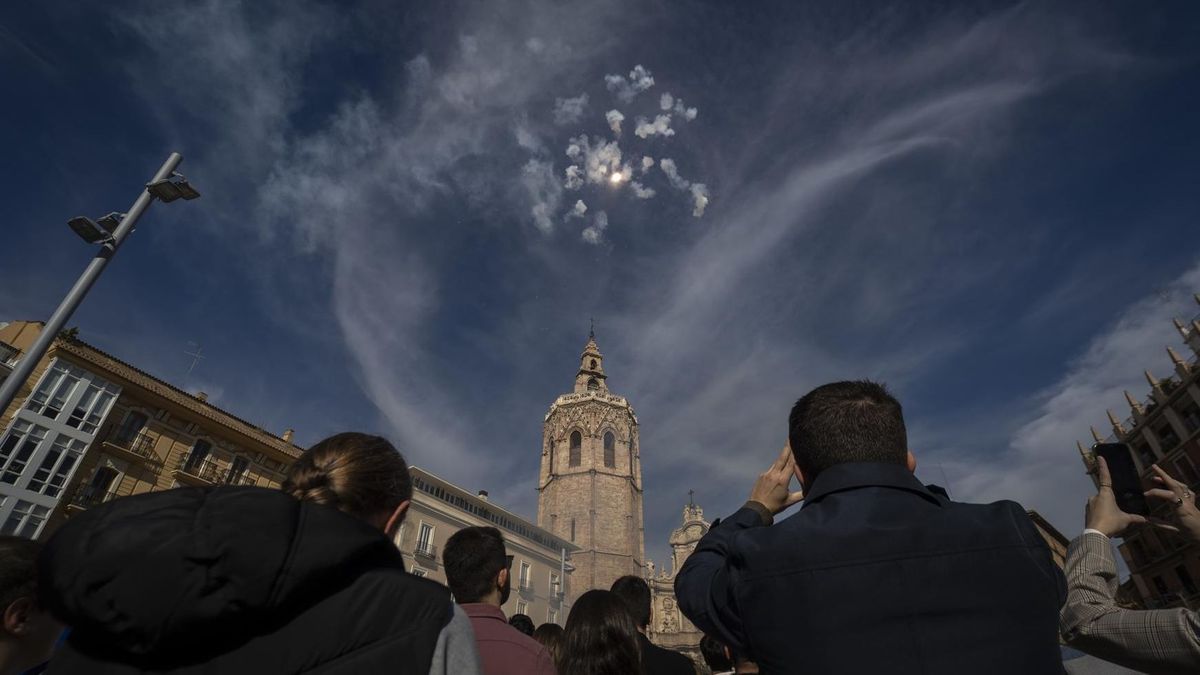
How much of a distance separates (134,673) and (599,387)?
54.4 meters

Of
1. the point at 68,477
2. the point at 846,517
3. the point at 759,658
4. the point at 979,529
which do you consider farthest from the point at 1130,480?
the point at 68,477

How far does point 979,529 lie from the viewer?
179 centimetres

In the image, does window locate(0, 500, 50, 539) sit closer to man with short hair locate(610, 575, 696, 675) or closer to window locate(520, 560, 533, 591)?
window locate(520, 560, 533, 591)

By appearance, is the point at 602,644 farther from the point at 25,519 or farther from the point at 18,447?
the point at 18,447

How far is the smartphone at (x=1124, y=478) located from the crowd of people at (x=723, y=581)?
0.17 feet

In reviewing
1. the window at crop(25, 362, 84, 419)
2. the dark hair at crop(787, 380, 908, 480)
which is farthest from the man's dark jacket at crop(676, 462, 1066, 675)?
the window at crop(25, 362, 84, 419)

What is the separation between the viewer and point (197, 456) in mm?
24078

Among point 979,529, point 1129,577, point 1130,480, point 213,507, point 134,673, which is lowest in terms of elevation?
point 134,673

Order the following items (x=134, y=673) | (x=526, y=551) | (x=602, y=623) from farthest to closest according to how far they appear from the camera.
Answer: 1. (x=526, y=551)
2. (x=602, y=623)
3. (x=134, y=673)

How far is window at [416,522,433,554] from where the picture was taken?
28.8m

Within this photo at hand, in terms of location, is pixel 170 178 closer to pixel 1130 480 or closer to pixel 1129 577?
pixel 1130 480

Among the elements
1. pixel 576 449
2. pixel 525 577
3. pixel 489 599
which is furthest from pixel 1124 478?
pixel 576 449

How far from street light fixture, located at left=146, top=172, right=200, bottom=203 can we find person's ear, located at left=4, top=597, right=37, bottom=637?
7990 mm

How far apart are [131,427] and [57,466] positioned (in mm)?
2675
